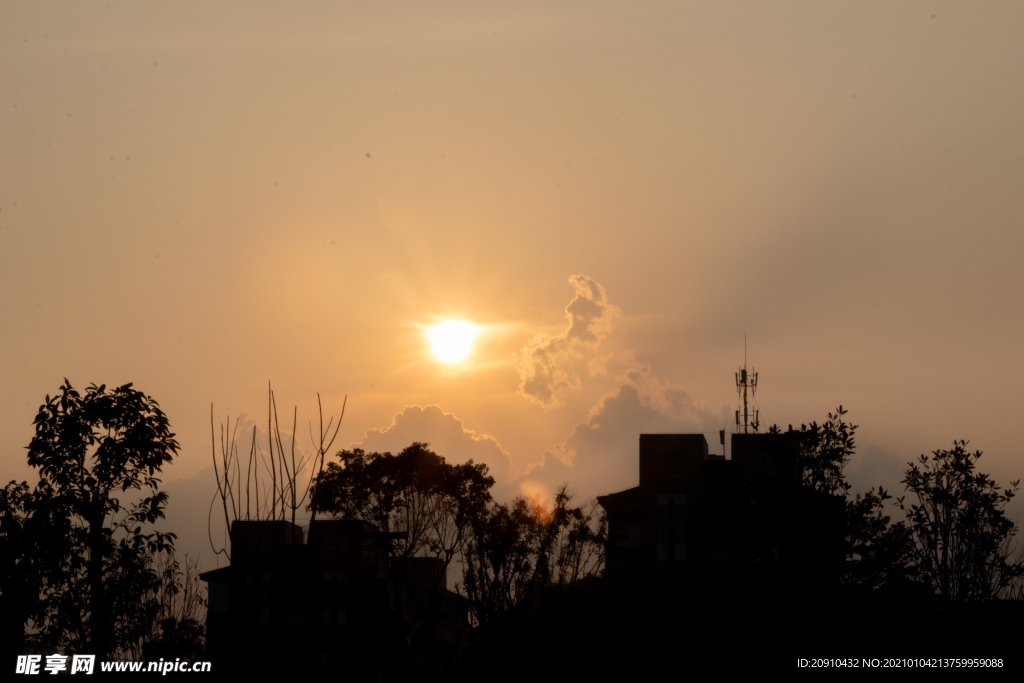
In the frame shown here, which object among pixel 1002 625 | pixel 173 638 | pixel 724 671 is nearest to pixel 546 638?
pixel 724 671

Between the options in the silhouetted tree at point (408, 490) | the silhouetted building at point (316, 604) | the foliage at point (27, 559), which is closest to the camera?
the foliage at point (27, 559)

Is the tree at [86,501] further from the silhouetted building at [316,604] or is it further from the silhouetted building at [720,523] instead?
the silhouetted building at [720,523]

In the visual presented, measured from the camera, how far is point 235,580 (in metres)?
24.1

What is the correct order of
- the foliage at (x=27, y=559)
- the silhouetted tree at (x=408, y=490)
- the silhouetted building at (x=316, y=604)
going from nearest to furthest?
the foliage at (x=27, y=559)
the silhouetted building at (x=316, y=604)
the silhouetted tree at (x=408, y=490)

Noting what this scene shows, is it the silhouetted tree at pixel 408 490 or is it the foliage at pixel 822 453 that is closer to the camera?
the foliage at pixel 822 453

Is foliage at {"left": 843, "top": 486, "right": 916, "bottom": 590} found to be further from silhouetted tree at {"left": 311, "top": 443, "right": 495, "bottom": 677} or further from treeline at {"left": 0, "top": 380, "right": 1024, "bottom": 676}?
silhouetted tree at {"left": 311, "top": 443, "right": 495, "bottom": 677}

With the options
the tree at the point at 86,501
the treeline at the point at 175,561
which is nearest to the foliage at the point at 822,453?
the treeline at the point at 175,561

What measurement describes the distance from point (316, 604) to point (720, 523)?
13757 millimetres

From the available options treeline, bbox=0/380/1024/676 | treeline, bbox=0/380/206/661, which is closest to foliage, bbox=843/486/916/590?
treeline, bbox=0/380/1024/676

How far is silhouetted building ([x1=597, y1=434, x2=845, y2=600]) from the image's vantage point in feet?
67.1

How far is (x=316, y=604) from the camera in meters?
31.7

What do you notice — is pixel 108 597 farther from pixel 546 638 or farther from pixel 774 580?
pixel 546 638

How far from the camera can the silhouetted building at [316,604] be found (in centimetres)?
2333

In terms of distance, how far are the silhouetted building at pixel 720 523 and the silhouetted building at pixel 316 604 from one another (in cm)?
933
